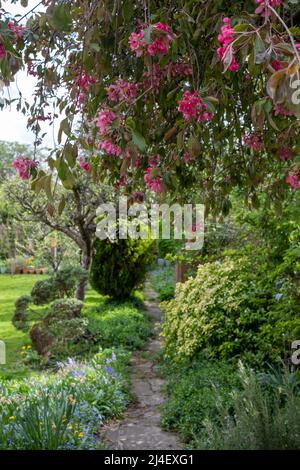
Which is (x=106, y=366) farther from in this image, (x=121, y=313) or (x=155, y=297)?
(x=155, y=297)

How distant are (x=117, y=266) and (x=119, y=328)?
280 centimetres

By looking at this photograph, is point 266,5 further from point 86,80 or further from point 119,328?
point 119,328

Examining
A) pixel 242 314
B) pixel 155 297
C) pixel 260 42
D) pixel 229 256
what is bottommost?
pixel 155 297

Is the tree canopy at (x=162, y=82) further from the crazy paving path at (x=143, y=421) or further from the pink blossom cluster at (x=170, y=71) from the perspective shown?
the crazy paving path at (x=143, y=421)

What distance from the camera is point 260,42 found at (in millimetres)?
1390

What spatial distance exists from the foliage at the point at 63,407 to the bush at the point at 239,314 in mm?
840

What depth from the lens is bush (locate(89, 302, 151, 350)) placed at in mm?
7109

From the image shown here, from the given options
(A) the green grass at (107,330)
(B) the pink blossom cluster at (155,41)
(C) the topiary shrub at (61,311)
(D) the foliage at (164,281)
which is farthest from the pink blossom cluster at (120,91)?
(D) the foliage at (164,281)

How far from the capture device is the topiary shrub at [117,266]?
10.2 metres

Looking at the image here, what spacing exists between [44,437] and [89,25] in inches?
88.6

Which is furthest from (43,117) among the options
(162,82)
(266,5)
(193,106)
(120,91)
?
(266,5)

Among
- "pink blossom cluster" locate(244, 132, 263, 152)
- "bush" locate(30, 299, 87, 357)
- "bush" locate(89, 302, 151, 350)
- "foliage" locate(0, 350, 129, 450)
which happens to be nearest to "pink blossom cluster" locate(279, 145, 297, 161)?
"pink blossom cluster" locate(244, 132, 263, 152)

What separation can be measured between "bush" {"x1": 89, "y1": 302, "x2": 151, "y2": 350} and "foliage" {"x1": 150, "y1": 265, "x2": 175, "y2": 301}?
2.47 metres
